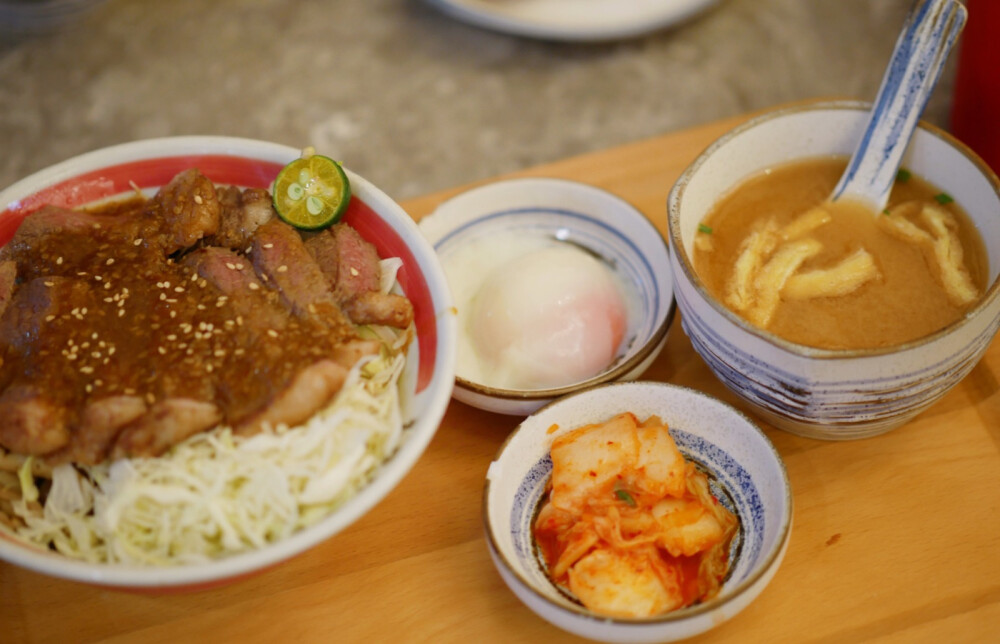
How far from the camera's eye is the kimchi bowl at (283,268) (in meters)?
1.47

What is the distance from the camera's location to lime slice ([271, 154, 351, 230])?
1.93m

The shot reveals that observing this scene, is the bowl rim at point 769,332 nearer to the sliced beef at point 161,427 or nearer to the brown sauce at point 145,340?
the brown sauce at point 145,340

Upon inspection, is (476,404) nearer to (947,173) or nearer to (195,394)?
(195,394)

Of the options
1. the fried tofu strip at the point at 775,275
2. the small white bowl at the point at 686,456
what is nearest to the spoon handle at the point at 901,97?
the fried tofu strip at the point at 775,275

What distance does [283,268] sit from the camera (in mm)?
1827

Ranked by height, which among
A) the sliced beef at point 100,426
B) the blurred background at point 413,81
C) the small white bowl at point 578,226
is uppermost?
the sliced beef at point 100,426

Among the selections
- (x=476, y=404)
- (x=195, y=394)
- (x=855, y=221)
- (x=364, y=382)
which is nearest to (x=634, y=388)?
(x=476, y=404)

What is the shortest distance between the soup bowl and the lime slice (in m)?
0.72

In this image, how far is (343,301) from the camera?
182 cm

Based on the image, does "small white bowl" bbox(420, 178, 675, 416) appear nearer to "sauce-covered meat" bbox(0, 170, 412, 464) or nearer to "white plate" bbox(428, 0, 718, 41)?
"sauce-covered meat" bbox(0, 170, 412, 464)

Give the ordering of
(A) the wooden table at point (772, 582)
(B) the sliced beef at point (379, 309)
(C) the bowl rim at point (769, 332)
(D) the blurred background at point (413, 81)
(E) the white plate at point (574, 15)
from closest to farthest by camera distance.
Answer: (C) the bowl rim at point (769, 332), (A) the wooden table at point (772, 582), (B) the sliced beef at point (379, 309), (E) the white plate at point (574, 15), (D) the blurred background at point (413, 81)

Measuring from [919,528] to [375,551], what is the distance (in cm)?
112

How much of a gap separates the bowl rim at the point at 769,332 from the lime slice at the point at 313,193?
72 centimetres

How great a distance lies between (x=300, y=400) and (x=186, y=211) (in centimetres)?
59
